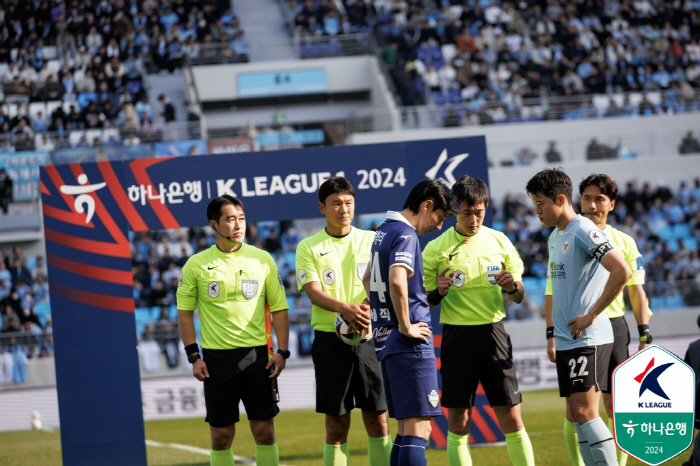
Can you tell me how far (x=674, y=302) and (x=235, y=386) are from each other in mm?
11995

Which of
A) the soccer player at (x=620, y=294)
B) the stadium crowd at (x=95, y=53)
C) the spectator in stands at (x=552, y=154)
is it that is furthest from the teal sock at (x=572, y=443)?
the stadium crowd at (x=95, y=53)

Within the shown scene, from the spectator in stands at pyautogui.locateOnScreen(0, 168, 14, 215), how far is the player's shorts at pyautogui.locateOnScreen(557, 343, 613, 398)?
1592 cm

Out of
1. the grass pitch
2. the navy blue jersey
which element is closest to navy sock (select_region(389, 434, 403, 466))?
the navy blue jersey

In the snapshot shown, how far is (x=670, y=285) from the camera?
624 inches

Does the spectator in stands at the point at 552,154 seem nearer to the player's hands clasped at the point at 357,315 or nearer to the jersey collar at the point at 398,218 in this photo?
the player's hands clasped at the point at 357,315

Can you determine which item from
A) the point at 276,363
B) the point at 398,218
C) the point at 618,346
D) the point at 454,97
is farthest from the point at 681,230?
the point at 398,218

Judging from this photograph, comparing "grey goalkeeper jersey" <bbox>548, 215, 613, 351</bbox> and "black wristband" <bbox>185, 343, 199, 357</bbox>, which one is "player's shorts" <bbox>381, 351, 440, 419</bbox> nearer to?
"grey goalkeeper jersey" <bbox>548, 215, 613, 351</bbox>

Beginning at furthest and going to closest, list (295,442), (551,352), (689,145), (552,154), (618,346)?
1. (689,145)
2. (552,154)
3. (295,442)
4. (618,346)
5. (551,352)

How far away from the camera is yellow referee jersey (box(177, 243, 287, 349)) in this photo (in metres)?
5.98

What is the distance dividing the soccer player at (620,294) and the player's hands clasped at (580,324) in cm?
83

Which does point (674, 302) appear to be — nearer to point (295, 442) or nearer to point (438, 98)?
point (295, 442)

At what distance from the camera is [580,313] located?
17.4 ft

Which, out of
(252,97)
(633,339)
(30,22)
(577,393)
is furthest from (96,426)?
(30,22)

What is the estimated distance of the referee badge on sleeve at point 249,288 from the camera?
603 cm
